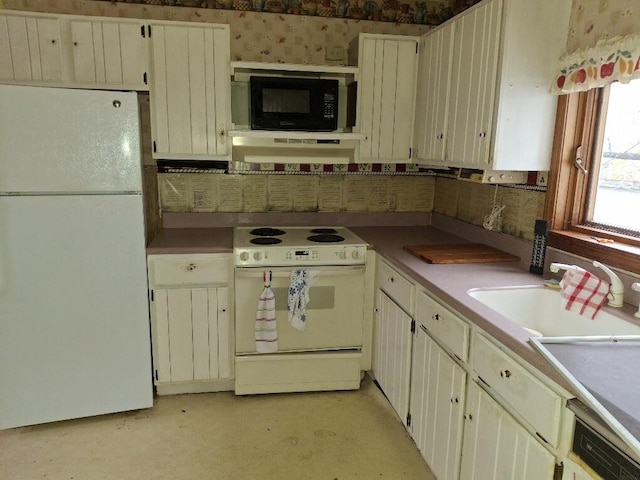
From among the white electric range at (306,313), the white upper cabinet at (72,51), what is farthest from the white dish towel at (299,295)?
the white upper cabinet at (72,51)

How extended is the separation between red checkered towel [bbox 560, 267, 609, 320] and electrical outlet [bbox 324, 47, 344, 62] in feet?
6.59

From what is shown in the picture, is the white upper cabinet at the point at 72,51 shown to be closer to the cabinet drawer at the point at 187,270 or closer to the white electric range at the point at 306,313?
the cabinet drawer at the point at 187,270

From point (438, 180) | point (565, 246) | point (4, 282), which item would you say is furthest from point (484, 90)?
point (4, 282)

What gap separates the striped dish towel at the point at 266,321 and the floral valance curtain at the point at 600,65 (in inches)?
65.1

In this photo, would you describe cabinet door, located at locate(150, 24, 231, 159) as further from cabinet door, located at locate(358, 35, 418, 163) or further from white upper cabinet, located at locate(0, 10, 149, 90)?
Result: cabinet door, located at locate(358, 35, 418, 163)

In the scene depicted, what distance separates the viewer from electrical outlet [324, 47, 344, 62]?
311 centimetres

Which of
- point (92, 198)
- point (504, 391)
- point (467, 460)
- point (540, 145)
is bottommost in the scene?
point (467, 460)

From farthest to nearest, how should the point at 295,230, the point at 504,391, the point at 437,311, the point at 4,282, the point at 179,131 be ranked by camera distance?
the point at 295,230 < the point at 179,131 < the point at 4,282 < the point at 437,311 < the point at 504,391

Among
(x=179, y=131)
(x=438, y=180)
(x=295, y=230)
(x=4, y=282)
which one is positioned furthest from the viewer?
(x=438, y=180)

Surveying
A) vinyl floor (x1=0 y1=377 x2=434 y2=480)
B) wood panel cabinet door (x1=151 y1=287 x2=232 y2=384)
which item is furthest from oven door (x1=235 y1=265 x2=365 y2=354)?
vinyl floor (x1=0 y1=377 x2=434 y2=480)

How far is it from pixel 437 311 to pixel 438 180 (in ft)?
5.42

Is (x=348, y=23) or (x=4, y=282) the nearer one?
(x=4, y=282)

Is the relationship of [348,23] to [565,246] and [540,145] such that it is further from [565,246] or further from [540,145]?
[565,246]

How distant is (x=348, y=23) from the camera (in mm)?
3111
